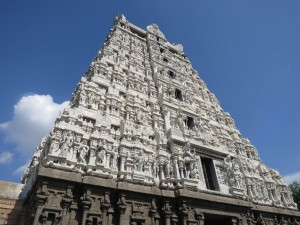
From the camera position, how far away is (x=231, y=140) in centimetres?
1945

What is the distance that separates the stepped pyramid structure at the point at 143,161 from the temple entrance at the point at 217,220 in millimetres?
72

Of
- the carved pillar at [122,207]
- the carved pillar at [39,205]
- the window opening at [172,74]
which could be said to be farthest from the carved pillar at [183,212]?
the window opening at [172,74]

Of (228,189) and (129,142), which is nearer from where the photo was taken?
(129,142)

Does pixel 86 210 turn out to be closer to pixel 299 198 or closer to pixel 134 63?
A: pixel 134 63

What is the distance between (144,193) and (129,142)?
279cm

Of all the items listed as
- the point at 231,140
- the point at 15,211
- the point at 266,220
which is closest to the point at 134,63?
the point at 231,140

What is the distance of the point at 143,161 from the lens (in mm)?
12023

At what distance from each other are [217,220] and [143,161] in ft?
19.0

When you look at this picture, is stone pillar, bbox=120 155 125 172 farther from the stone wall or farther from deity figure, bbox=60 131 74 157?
the stone wall

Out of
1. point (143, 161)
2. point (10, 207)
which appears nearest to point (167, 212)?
point (143, 161)

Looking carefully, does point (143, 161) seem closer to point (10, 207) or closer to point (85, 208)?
point (85, 208)

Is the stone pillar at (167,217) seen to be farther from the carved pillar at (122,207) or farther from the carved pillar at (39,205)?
the carved pillar at (39,205)

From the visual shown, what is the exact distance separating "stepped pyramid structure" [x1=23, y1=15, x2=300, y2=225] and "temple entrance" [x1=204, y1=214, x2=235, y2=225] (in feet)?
0.24

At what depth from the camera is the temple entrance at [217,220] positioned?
1273 centimetres
